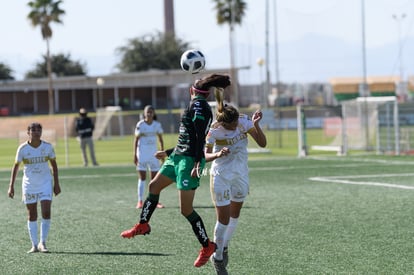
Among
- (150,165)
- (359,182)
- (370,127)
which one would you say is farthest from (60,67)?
(150,165)

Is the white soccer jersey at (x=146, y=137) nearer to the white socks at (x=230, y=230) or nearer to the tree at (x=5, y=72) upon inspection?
→ the white socks at (x=230, y=230)

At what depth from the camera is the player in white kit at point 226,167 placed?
9.21 m

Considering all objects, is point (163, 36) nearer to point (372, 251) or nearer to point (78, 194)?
point (78, 194)

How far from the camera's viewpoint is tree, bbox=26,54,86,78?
107250mm

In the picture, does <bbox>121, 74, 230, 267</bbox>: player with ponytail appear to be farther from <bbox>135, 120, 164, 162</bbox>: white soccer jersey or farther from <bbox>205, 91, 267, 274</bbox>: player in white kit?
<bbox>135, 120, 164, 162</bbox>: white soccer jersey

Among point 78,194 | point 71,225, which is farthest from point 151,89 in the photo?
point 71,225

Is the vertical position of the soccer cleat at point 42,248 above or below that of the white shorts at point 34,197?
below

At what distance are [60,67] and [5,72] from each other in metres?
8.04

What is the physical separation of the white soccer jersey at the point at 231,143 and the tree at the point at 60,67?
9916 centimetres

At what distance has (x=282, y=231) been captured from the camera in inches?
501

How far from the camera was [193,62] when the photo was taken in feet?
31.8

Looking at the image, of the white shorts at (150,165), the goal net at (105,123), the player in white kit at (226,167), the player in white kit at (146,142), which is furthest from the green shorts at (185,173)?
the goal net at (105,123)

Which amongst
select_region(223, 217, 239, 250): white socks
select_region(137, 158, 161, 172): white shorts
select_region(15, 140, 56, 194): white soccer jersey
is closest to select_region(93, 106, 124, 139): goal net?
select_region(137, 158, 161, 172): white shorts

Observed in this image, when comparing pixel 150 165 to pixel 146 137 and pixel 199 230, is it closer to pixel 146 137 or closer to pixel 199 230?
pixel 146 137
